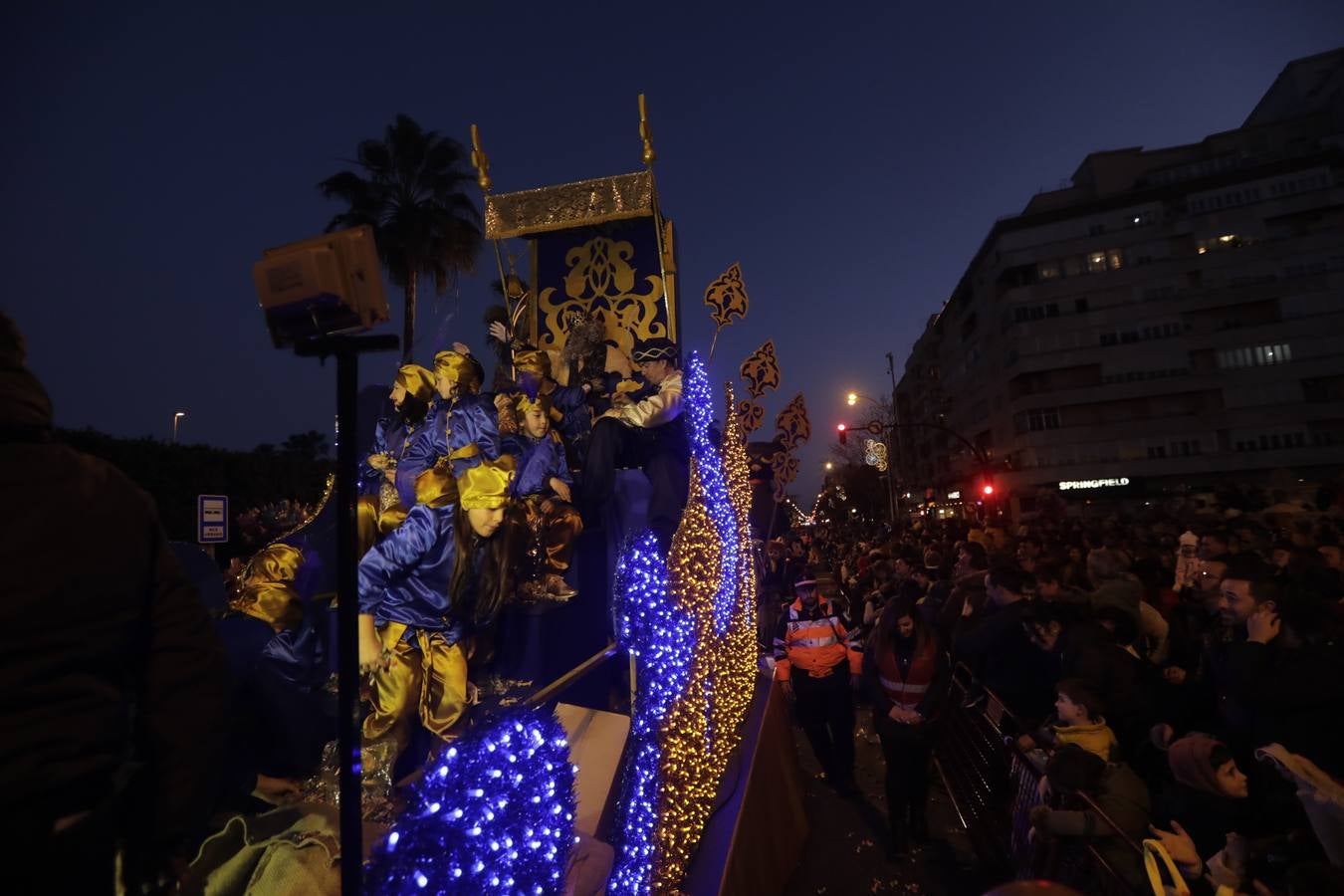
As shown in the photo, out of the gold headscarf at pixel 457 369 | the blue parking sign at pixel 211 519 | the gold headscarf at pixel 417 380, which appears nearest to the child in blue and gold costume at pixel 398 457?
the gold headscarf at pixel 417 380

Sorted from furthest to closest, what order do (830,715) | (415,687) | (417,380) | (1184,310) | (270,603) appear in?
(1184,310), (830,715), (417,380), (415,687), (270,603)

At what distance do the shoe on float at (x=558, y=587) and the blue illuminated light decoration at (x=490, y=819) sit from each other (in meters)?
2.90

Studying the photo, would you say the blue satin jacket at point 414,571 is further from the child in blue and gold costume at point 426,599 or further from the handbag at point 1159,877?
the handbag at point 1159,877

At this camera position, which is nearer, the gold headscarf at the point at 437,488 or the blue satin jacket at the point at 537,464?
the gold headscarf at the point at 437,488

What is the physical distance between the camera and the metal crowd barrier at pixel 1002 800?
3.36 metres

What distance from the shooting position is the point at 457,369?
4.93 m

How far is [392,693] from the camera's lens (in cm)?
400

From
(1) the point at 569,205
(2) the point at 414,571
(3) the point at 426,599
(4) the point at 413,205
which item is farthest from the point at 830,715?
(4) the point at 413,205

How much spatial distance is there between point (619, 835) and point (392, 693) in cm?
164

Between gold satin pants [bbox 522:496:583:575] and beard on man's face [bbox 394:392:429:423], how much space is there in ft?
3.56

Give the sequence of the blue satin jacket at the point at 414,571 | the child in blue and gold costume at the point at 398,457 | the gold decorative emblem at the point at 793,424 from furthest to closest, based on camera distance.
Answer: the gold decorative emblem at the point at 793,424
the child in blue and gold costume at the point at 398,457
the blue satin jacket at the point at 414,571

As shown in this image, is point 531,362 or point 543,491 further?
point 531,362

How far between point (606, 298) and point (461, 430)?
3.14m

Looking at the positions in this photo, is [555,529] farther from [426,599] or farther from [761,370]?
[761,370]
